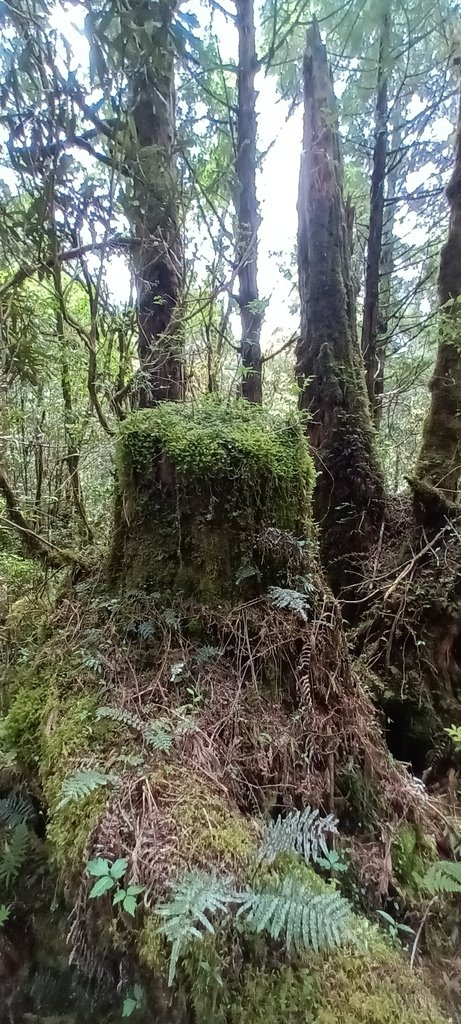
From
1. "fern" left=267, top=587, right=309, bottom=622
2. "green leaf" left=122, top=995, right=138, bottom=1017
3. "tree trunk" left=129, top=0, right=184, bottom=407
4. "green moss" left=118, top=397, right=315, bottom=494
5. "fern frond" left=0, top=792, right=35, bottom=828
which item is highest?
"tree trunk" left=129, top=0, right=184, bottom=407

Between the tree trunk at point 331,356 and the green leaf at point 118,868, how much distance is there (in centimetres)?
315

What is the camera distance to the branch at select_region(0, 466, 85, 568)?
3760 mm

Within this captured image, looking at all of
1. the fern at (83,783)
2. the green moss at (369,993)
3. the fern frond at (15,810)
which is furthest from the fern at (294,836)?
the fern frond at (15,810)

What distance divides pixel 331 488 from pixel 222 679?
8.64 ft

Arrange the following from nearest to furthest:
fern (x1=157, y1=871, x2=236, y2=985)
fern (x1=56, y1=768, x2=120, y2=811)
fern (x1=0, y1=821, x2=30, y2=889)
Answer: fern (x1=157, y1=871, x2=236, y2=985), fern (x1=56, y1=768, x2=120, y2=811), fern (x1=0, y1=821, x2=30, y2=889)

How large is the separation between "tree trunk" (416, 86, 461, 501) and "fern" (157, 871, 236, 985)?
3.66m

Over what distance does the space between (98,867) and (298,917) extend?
653mm

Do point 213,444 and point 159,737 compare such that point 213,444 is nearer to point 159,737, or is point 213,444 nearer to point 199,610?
point 199,610

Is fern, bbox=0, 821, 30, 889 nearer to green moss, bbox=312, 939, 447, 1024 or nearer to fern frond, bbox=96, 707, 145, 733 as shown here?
fern frond, bbox=96, 707, 145, 733

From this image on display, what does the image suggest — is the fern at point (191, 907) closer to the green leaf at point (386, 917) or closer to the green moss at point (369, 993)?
the green moss at point (369, 993)

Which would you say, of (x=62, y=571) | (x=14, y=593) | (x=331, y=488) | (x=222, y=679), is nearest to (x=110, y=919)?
(x=222, y=679)

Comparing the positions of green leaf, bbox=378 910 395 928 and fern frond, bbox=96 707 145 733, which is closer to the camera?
green leaf, bbox=378 910 395 928

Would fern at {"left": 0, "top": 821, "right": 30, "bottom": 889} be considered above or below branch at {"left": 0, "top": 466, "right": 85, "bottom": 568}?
below

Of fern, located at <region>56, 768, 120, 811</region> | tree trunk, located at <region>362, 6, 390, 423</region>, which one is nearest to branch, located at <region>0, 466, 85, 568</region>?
fern, located at <region>56, 768, 120, 811</region>
